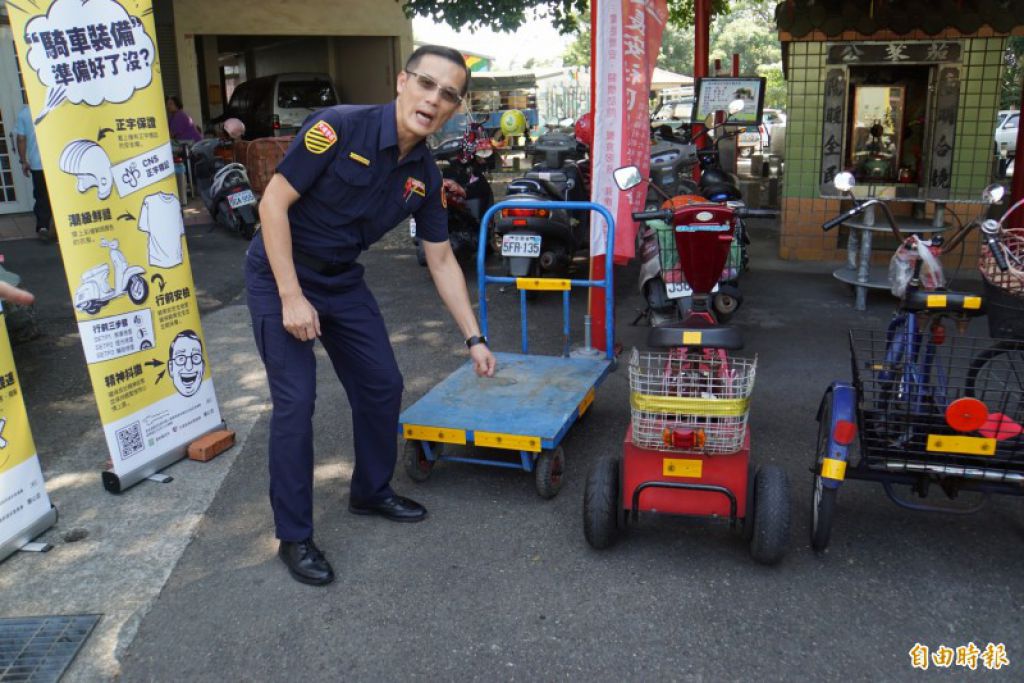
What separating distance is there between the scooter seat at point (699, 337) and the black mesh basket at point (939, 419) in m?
0.46

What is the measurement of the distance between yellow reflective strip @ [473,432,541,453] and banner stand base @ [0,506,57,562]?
1.89m

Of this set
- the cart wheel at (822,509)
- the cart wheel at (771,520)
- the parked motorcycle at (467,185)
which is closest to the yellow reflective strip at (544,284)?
the cart wheel at (822,509)

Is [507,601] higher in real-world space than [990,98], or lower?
lower

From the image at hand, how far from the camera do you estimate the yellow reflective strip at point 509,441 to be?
3803 mm

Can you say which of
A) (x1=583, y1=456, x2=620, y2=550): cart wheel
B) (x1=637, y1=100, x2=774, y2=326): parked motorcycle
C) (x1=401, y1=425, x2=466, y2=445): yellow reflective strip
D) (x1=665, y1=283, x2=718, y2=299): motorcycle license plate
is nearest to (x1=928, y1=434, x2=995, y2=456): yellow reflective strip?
(x1=583, y1=456, x2=620, y2=550): cart wheel

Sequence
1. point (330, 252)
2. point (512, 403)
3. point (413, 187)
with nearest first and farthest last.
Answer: point (330, 252) → point (413, 187) → point (512, 403)

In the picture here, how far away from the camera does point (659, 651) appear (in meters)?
2.92

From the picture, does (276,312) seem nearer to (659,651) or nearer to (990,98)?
(659,651)

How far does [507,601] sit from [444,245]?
1.49m

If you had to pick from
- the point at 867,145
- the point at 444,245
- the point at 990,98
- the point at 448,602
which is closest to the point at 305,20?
the point at 867,145

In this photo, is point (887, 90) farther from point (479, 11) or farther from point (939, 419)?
point (939, 419)

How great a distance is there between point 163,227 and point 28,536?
1.52 metres

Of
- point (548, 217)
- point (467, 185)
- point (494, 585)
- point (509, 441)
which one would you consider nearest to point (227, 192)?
point (467, 185)

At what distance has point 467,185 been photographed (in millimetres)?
8680
